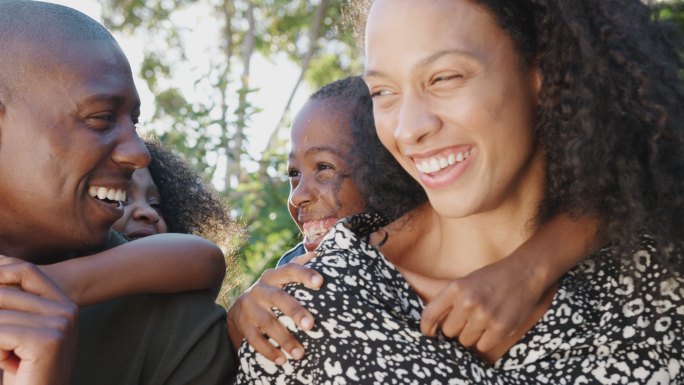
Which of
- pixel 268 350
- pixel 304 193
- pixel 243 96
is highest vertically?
pixel 268 350

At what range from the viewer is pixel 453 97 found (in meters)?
2.72

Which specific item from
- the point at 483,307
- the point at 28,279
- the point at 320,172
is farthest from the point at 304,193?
the point at 28,279

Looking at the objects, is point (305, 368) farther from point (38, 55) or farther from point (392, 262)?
point (38, 55)

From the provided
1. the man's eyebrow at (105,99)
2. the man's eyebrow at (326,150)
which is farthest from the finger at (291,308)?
the man's eyebrow at (326,150)

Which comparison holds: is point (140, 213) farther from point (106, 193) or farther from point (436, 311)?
point (436, 311)

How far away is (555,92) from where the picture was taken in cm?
286

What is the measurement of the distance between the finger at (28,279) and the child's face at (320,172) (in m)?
1.52

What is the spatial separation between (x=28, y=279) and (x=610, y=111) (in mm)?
1623

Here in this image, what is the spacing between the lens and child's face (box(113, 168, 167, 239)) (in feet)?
12.4

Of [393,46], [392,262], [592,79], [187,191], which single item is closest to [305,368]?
[392,262]

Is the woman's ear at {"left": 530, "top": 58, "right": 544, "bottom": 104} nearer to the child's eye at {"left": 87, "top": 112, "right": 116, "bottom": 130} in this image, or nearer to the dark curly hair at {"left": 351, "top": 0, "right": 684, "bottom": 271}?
the dark curly hair at {"left": 351, "top": 0, "right": 684, "bottom": 271}

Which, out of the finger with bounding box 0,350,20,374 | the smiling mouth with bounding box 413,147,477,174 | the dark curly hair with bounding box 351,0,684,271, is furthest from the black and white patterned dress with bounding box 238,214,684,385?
the finger with bounding box 0,350,20,374

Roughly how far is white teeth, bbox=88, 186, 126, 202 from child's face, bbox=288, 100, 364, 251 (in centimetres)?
109

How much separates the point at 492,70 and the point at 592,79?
293mm
